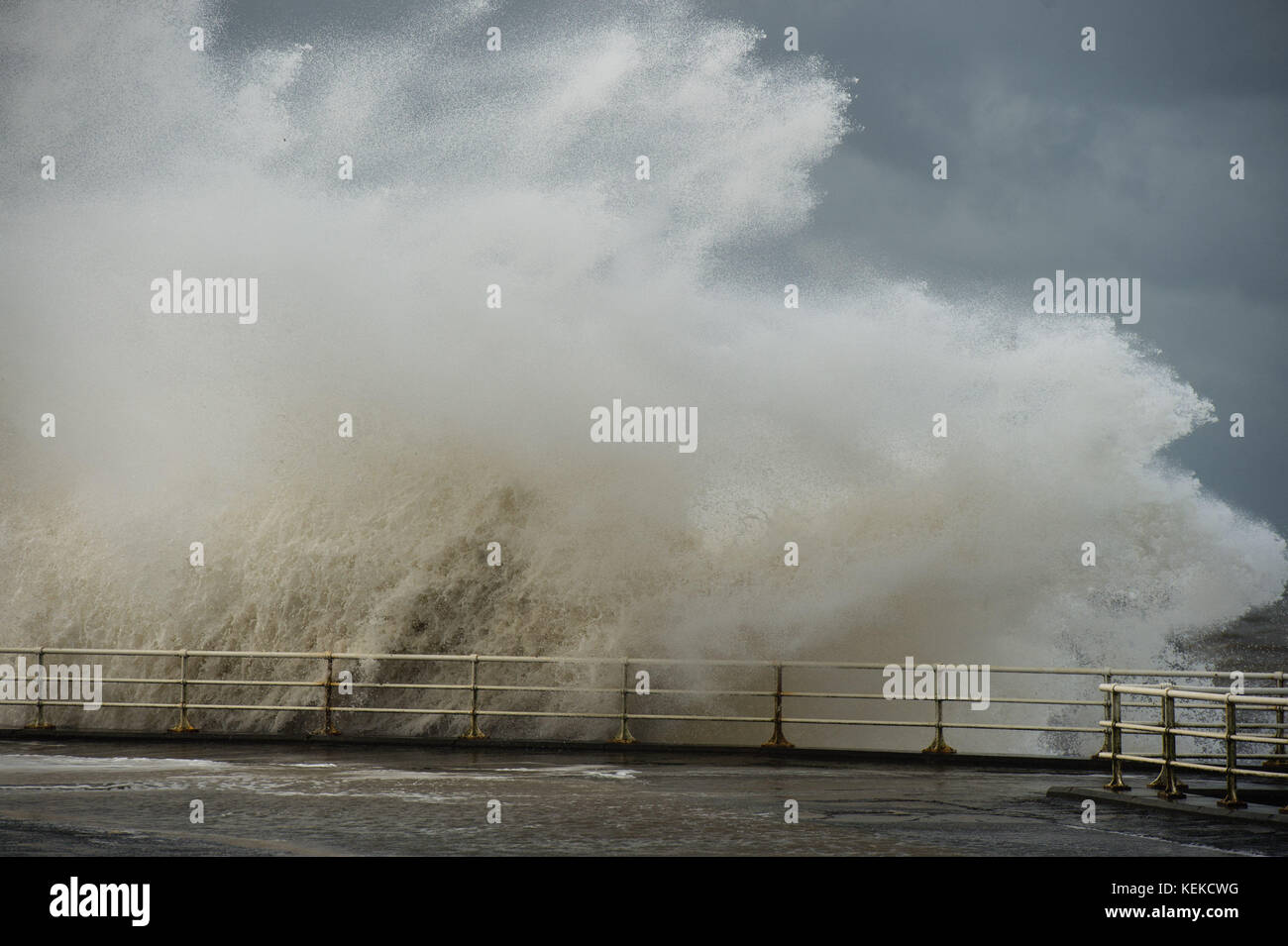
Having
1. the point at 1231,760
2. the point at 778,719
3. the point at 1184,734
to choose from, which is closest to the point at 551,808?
the point at 1184,734

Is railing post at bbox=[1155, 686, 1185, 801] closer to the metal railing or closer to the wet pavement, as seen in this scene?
the metal railing

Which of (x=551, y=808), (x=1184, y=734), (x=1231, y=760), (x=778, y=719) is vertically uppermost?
(x=1184, y=734)

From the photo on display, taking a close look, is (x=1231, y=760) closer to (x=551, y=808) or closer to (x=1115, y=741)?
(x=1115, y=741)

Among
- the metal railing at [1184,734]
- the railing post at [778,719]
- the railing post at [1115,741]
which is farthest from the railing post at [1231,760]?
the railing post at [778,719]

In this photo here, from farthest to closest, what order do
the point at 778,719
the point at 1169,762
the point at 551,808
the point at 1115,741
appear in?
1. the point at 778,719
2. the point at 1115,741
3. the point at 1169,762
4. the point at 551,808

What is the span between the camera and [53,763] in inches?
620

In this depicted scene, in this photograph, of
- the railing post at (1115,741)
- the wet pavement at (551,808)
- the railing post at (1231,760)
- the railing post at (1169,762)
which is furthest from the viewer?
the railing post at (1115,741)

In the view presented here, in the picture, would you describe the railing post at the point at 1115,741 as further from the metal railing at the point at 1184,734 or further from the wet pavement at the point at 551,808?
the wet pavement at the point at 551,808

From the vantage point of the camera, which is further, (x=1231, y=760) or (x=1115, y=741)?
(x=1115, y=741)

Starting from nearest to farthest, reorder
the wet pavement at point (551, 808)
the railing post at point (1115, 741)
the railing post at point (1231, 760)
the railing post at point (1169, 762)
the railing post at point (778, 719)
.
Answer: the wet pavement at point (551, 808)
the railing post at point (1231, 760)
the railing post at point (1169, 762)
the railing post at point (1115, 741)
the railing post at point (778, 719)

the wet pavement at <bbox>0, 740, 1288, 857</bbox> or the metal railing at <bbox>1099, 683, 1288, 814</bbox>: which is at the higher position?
the metal railing at <bbox>1099, 683, 1288, 814</bbox>

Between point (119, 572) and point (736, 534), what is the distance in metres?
11.5

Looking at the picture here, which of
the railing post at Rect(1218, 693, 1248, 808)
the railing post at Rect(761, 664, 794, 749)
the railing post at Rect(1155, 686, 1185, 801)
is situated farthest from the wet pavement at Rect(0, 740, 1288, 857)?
the railing post at Rect(761, 664, 794, 749)
